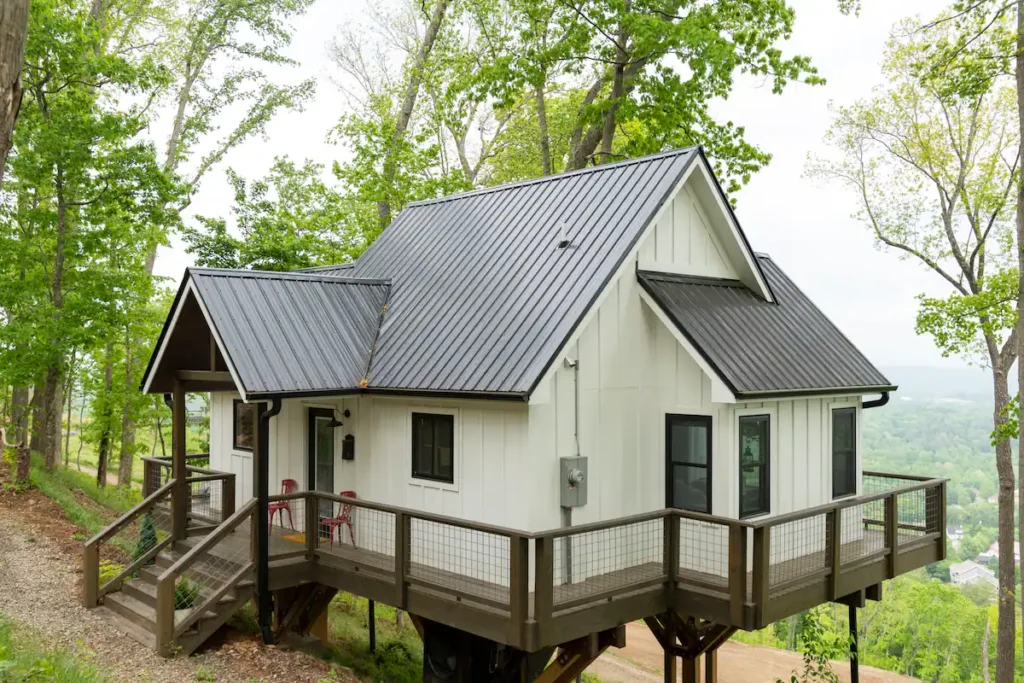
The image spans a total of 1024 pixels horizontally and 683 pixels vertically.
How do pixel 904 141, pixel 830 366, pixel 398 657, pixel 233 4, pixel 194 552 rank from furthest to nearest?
pixel 233 4, pixel 904 141, pixel 398 657, pixel 830 366, pixel 194 552

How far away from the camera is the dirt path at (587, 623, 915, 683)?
2214 cm

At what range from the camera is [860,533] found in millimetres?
12086

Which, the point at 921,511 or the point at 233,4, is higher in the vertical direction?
the point at 233,4

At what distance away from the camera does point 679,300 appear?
432 inches

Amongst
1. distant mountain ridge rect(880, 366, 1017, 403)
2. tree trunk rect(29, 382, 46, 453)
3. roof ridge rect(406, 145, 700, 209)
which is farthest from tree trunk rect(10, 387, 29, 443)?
distant mountain ridge rect(880, 366, 1017, 403)

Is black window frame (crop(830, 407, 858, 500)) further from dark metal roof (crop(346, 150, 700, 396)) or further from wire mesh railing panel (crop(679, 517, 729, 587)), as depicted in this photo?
dark metal roof (crop(346, 150, 700, 396))

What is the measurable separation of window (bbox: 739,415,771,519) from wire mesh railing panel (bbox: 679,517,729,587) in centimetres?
51

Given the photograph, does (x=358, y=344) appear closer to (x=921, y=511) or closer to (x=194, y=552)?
(x=194, y=552)

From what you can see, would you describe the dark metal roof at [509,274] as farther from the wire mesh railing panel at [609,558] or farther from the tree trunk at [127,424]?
the tree trunk at [127,424]

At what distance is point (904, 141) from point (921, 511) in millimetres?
14323

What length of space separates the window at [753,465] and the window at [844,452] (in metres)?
1.98

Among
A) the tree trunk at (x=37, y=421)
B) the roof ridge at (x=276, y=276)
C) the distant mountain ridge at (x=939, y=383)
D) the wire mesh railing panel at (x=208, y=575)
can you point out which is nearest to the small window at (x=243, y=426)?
the wire mesh railing panel at (x=208, y=575)

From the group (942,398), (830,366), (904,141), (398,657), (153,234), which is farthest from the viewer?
(942,398)

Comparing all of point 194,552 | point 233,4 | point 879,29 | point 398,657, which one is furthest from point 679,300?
point 233,4
